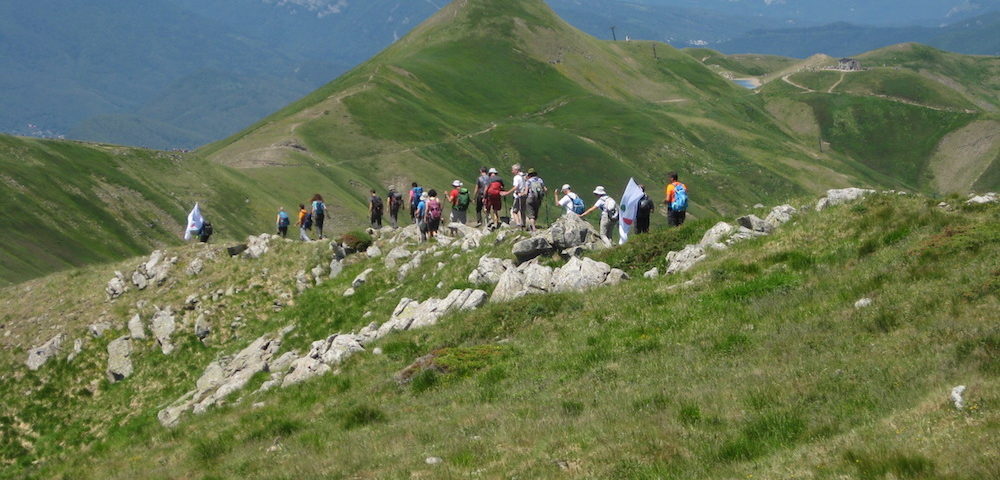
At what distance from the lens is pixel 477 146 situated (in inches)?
6732

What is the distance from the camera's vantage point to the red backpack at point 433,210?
113ft

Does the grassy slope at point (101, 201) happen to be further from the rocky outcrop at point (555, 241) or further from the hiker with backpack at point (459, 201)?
the rocky outcrop at point (555, 241)

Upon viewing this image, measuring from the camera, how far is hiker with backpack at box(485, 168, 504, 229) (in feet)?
114

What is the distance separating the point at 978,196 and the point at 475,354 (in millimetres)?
13249

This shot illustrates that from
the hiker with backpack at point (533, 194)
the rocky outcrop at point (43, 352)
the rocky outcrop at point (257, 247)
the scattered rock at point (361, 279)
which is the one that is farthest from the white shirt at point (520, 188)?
the rocky outcrop at point (43, 352)

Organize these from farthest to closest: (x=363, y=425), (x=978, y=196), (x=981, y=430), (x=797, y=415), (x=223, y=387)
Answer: (x=223, y=387), (x=978, y=196), (x=363, y=425), (x=797, y=415), (x=981, y=430)

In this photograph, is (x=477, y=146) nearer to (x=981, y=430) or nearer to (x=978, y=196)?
(x=978, y=196)

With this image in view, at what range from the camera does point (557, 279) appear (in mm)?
23859

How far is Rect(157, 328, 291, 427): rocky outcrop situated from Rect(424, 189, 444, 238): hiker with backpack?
23.5 feet

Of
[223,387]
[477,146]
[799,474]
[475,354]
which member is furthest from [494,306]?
[477,146]

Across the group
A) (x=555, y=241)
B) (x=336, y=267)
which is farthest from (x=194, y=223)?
(x=555, y=241)

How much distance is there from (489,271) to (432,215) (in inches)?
341

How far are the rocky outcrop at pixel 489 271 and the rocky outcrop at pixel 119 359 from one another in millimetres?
14942

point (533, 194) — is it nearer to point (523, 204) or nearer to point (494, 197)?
point (523, 204)
